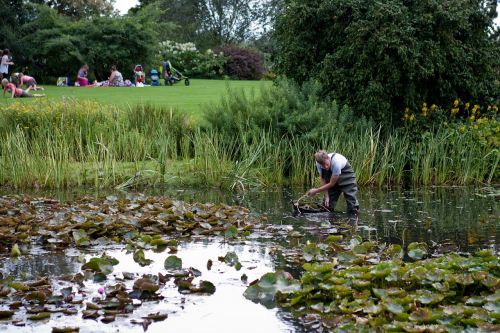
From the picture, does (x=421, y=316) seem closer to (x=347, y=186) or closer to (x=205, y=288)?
(x=205, y=288)

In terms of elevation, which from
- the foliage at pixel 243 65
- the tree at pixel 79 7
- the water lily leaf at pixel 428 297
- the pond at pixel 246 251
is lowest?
the pond at pixel 246 251

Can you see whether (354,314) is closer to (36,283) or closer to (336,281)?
(336,281)

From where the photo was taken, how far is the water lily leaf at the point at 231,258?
7.95m

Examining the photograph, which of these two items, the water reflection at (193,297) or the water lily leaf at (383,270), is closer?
the water reflection at (193,297)

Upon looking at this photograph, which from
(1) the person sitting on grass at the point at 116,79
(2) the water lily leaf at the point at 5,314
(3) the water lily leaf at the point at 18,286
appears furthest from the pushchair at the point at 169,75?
(2) the water lily leaf at the point at 5,314

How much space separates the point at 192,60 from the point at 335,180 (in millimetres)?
28641

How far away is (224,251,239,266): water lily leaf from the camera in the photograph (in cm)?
795

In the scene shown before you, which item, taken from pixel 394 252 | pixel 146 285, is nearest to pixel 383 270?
pixel 394 252

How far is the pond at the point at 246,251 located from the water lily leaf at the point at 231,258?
3 centimetres

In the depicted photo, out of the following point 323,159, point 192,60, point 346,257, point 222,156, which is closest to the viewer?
point 346,257

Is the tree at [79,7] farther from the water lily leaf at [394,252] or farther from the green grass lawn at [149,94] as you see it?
the water lily leaf at [394,252]

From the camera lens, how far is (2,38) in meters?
32.6

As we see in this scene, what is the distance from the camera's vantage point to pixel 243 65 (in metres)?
38.5

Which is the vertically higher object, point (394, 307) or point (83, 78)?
point (83, 78)
